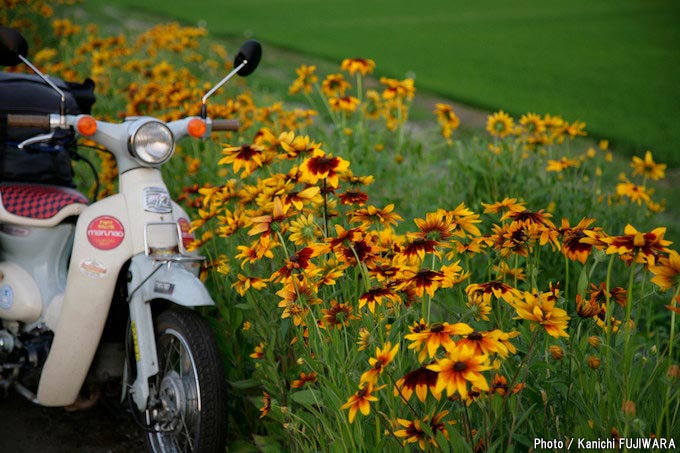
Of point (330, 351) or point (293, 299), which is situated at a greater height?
point (293, 299)

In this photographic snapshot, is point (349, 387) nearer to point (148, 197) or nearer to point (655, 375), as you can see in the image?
point (655, 375)

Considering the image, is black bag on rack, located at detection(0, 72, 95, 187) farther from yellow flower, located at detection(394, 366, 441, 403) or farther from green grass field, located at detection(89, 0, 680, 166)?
green grass field, located at detection(89, 0, 680, 166)

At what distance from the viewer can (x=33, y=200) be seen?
2.65 m

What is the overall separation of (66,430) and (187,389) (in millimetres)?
822

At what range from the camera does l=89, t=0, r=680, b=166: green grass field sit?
10.2 m

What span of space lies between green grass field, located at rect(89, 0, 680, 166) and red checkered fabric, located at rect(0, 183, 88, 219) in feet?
10.8

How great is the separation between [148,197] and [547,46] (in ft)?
50.9

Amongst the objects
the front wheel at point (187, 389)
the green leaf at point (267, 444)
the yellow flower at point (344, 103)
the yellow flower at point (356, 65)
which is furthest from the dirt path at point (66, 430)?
the yellow flower at point (356, 65)

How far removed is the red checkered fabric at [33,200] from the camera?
2625 mm

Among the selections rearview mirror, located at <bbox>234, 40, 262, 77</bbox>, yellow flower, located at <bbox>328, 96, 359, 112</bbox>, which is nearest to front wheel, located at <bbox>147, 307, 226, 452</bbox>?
rearview mirror, located at <bbox>234, 40, 262, 77</bbox>

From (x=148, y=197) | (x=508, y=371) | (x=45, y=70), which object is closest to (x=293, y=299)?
(x=508, y=371)

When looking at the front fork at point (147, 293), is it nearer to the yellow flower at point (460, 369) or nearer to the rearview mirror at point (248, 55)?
the rearview mirror at point (248, 55)

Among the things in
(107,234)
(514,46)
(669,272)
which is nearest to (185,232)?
(107,234)

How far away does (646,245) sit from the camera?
1.51 m
